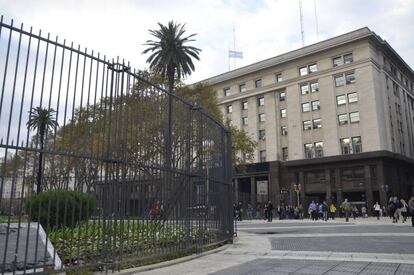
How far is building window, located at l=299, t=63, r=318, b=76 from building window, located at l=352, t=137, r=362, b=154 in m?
11.1

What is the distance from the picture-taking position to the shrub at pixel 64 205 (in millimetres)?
5949

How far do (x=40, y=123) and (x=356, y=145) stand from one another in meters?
46.7

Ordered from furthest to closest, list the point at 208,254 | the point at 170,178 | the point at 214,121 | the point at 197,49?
1. the point at 197,49
2. the point at 214,121
3. the point at 208,254
4. the point at 170,178

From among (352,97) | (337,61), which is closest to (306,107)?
(352,97)

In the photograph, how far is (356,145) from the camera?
157 feet

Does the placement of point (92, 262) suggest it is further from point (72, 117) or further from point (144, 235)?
point (72, 117)

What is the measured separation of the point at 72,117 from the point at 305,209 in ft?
153

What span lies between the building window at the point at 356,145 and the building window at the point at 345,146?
687 millimetres

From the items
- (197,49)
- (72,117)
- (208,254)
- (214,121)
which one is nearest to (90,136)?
(72,117)

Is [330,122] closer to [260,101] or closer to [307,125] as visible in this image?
[307,125]

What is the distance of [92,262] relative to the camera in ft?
22.7

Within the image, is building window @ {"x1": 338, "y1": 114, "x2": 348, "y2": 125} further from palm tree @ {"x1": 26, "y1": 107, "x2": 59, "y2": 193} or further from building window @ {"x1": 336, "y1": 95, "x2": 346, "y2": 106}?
palm tree @ {"x1": 26, "y1": 107, "x2": 59, "y2": 193}

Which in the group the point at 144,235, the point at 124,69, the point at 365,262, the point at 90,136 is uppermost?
the point at 124,69

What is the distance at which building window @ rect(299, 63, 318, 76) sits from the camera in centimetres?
5303
